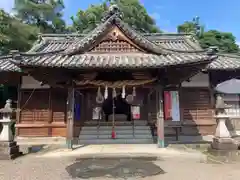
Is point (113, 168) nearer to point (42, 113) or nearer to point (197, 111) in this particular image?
point (42, 113)

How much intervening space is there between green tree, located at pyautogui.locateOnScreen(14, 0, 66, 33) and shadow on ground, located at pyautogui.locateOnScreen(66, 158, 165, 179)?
33.2m

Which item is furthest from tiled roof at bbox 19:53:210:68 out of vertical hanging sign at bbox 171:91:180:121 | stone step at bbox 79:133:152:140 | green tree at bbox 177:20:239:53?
green tree at bbox 177:20:239:53

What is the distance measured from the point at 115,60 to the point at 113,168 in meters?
4.54

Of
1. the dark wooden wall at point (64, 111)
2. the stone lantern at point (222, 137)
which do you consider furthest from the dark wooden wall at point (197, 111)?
the stone lantern at point (222, 137)

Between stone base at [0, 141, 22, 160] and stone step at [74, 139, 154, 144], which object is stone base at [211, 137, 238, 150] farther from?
stone base at [0, 141, 22, 160]

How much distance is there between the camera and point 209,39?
4012 cm

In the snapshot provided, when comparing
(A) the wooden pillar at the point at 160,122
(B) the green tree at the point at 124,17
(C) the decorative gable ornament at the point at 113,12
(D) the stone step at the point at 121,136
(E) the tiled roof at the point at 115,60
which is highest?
(B) the green tree at the point at 124,17

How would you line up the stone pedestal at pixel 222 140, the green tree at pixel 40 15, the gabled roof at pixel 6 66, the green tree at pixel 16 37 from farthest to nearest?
the green tree at pixel 40 15, the green tree at pixel 16 37, the gabled roof at pixel 6 66, the stone pedestal at pixel 222 140

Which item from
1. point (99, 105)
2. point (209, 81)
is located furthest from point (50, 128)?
point (209, 81)

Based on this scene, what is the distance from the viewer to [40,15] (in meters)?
37.3

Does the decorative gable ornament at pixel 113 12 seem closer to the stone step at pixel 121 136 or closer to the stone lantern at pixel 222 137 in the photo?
the stone step at pixel 121 136

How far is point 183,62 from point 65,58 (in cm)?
496

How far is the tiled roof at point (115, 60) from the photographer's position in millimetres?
7871

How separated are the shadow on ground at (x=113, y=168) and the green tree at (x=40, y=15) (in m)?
33.2
